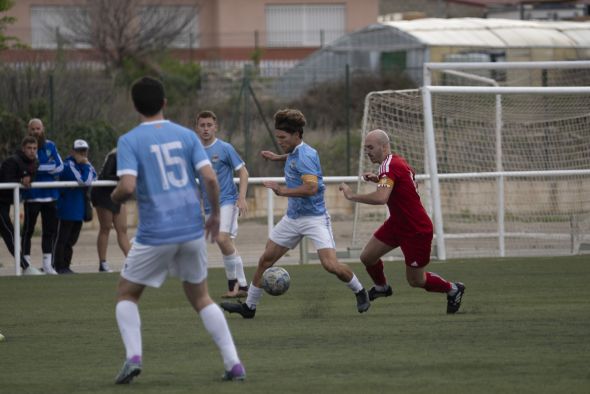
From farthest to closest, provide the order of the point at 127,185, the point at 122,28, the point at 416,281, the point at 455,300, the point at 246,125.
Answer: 1. the point at 122,28
2. the point at 246,125
3. the point at 416,281
4. the point at 455,300
5. the point at 127,185

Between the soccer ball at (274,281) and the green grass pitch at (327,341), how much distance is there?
7.9 inches

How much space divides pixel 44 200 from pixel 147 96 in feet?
31.3

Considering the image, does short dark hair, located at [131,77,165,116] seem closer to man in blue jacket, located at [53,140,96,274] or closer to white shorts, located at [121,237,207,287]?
white shorts, located at [121,237,207,287]

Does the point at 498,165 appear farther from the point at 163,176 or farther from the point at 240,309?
the point at 163,176

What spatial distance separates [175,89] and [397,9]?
27.7m

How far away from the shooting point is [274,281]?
1201cm

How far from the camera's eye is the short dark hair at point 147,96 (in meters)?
7.59

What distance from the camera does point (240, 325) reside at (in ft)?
35.5

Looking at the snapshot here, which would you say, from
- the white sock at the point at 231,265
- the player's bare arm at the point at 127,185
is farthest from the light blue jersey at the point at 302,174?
the player's bare arm at the point at 127,185

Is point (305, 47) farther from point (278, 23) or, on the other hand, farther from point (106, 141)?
point (106, 141)

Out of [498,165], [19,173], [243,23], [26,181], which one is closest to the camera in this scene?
[26,181]

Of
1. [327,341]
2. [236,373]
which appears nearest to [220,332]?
[236,373]

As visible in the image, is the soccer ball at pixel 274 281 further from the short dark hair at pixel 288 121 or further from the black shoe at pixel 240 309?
the short dark hair at pixel 288 121

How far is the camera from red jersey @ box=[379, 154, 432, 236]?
1107 centimetres
